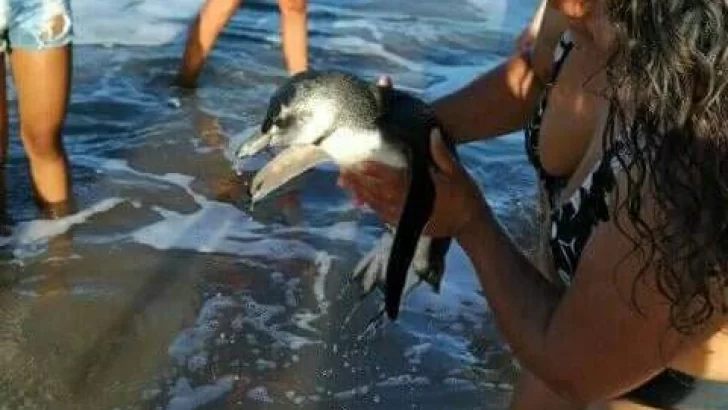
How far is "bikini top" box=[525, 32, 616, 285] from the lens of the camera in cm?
186

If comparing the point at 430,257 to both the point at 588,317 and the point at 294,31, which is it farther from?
the point at 294,31

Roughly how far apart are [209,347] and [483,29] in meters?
4.50

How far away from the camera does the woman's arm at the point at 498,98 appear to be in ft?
8.75

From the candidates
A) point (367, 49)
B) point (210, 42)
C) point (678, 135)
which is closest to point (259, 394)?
point (678, 135)

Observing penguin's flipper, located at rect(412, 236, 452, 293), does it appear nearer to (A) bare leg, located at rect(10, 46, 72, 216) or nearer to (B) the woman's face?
(B) the woman's face

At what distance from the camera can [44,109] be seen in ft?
13.8

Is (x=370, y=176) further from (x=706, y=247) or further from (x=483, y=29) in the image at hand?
(x=483, y=29)

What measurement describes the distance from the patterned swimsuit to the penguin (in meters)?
0.26

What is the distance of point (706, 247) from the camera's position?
1.59 metres

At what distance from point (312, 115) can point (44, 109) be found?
8.01 feet

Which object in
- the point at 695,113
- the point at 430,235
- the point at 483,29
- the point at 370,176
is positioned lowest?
the point at 483,29

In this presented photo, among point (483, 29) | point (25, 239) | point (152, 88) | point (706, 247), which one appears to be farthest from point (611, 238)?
point (483, 29)

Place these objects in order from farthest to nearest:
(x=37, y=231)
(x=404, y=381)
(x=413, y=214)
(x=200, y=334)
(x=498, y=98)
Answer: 1. (x=37, y=231)
2. (x=200, y=334)
3. (x=404, y=381)
4. (x=498, y=98)
5. (x=413, y=214)

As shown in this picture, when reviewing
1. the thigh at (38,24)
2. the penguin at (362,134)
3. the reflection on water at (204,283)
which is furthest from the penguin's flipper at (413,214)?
the thigh at (38,24)
